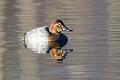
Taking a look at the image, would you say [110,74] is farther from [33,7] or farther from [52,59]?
[33,7]

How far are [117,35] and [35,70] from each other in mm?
727

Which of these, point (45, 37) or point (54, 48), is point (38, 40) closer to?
point (45, 37)

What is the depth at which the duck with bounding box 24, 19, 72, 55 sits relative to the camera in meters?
4.50

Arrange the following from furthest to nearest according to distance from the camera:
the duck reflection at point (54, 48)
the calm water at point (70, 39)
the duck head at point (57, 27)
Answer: the duck head at point (57, 27)
the duck reflection at point (54, 48)
the calm water at point (70, 39)

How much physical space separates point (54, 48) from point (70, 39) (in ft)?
0.50

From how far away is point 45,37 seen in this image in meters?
4.55

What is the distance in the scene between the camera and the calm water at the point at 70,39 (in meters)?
4.08

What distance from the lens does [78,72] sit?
4.09 m

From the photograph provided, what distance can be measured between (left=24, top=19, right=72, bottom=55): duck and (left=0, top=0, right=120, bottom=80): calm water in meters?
0.06

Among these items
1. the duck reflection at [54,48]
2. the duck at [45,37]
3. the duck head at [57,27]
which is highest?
the duck head at [57,27]

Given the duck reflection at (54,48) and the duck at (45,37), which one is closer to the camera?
the duck reflection at (54,48)

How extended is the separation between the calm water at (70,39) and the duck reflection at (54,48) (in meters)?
0.04

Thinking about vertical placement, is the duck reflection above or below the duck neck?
below

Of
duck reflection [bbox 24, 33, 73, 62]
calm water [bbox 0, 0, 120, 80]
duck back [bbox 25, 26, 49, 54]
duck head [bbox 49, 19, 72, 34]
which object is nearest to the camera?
calm water [bbox 0, 0, 120, 80]
